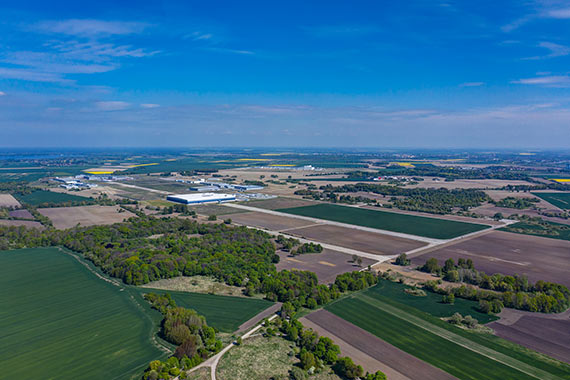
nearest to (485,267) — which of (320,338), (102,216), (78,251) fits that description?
(320,338)

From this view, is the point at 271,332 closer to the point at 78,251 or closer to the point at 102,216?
the point at 78,251

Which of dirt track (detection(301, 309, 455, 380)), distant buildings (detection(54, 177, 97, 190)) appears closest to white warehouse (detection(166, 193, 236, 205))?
distant buildings (detection(54, 177, 97, 190))

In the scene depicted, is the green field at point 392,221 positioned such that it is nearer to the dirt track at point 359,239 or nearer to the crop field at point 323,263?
the dirt track at point 359,239

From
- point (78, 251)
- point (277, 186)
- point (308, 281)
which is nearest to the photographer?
point (308, 281)

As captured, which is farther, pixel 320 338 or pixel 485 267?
pixel 485 267

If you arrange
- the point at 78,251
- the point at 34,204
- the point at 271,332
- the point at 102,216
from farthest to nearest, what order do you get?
1. the point at 34,204
2. the point at 102,216
3. the point at 78,251
4. the point at 271,332

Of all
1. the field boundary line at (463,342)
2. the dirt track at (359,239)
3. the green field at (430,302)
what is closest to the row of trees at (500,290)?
the green field at (430,302)

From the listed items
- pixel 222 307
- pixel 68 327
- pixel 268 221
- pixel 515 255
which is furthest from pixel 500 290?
pixel 268 221
